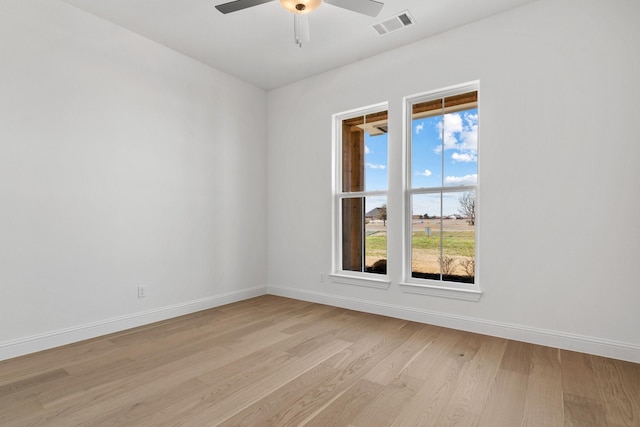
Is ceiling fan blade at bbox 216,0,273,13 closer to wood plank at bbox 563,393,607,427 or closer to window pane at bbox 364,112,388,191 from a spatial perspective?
window pane at bbox 364,112,388,191

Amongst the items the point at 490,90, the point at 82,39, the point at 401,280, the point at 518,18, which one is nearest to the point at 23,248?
the point at 82,39

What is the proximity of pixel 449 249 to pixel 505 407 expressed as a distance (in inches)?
68.5

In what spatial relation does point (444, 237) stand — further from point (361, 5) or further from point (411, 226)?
point (361, 5)

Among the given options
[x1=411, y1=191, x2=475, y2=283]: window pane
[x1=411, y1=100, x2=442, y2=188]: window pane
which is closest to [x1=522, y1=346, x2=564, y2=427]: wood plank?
[x1=411, y1=191, x2=475, y2=283]: window pane

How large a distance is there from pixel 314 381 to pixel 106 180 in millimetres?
2647

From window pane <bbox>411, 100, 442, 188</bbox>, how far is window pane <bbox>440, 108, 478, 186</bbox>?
0.22ft

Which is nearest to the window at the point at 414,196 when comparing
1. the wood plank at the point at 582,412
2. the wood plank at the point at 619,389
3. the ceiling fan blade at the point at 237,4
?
the wood plank at the point at 619,389

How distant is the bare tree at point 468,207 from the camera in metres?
3.38

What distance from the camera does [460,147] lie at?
3.46 m

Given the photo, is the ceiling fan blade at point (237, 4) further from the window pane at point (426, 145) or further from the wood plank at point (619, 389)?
the wood plank at point (619, 389)

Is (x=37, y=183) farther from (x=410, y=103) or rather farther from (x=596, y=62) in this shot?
(x=596, y=62)

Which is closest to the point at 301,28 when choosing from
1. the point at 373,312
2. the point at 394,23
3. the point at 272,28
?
the point at 272,28

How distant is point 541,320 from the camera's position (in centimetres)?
288

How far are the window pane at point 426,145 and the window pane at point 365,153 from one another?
369mm
